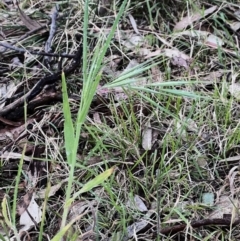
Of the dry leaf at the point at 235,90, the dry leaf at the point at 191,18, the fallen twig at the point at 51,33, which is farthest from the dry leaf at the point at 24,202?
the dry leaf at the point at 191,18

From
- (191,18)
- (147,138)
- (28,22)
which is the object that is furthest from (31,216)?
(191,18)

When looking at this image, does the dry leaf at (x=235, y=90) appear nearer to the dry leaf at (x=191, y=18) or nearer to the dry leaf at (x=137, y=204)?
the dry leaf at (x=191, y=18)

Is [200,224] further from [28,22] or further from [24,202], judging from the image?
[28,22]

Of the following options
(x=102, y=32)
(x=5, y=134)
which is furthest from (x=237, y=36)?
(x=5, y=134)

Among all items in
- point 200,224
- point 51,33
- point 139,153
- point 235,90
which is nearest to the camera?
point 200,224

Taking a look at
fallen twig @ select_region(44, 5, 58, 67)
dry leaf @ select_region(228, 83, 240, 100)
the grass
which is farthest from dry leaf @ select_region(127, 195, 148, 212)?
fallen twig @ select_region(44, 5, 58, 67)
